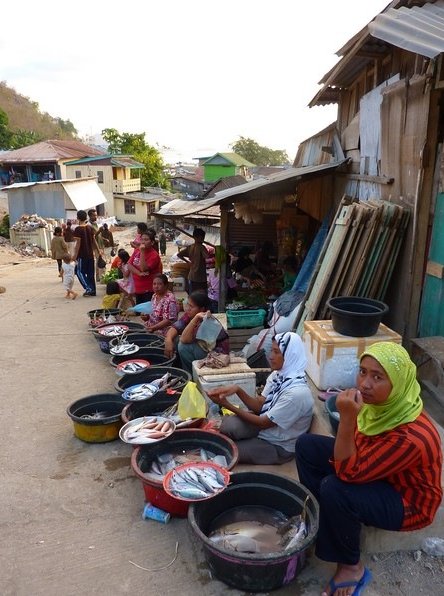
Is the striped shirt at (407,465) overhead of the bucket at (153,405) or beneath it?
overhead

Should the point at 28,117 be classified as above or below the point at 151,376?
above

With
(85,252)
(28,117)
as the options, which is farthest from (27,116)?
(85,252)

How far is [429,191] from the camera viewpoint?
15.4ft

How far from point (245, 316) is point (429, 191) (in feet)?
11.1

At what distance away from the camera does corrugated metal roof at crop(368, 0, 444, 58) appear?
323 cm

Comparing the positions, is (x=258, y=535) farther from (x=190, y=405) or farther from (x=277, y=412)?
(x=190, y=405)

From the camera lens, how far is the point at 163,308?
7113 mm

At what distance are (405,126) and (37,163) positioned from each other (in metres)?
35.4

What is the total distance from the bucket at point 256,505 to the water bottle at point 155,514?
1.24ft

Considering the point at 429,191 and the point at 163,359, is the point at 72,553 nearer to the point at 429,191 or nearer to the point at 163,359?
the point at 163,359

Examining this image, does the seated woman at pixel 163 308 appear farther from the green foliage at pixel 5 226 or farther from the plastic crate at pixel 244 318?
the green foliage at pixel 5 226

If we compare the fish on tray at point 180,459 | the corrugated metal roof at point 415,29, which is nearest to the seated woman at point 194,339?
the fish on tray at point 180,459

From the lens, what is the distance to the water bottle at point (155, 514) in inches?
136

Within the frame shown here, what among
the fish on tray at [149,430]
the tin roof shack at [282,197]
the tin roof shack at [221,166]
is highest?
the tin roof shack at [221,166]
